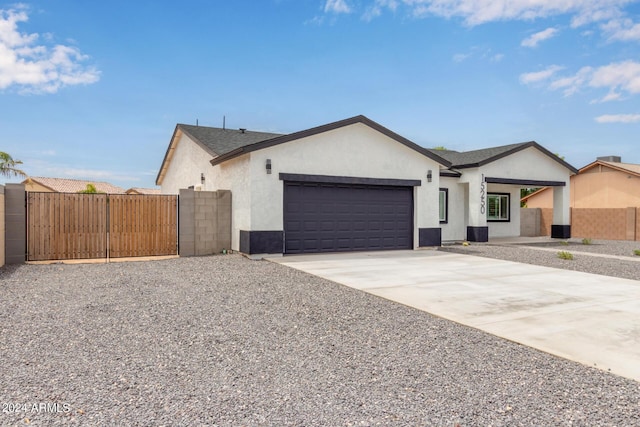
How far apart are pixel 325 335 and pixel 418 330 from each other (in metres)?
1.25

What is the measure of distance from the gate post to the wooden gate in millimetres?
172

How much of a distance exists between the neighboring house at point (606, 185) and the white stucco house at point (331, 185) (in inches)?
473

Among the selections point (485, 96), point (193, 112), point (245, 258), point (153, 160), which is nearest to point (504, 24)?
point (485, 96)

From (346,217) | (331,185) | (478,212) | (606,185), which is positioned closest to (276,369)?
(331,185)

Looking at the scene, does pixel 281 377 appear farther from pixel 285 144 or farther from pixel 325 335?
pixel 285 144

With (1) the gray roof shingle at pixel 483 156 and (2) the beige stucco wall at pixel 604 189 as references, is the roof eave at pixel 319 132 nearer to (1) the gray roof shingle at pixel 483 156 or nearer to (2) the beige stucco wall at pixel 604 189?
(1) the gray roof shingle at pixel 483 156

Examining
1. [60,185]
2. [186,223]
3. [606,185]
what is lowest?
[186,223]

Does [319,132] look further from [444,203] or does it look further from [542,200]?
[542,200]

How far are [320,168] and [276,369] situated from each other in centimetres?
1001

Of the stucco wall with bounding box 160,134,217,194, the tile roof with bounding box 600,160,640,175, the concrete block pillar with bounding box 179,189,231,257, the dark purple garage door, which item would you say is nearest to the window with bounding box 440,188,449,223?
the dark purple garage door

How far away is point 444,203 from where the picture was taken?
1938cm

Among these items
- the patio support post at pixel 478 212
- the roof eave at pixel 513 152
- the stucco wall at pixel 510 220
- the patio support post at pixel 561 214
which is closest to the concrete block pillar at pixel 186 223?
the patio support post at pixel 478 212

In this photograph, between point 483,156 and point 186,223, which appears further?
point 483,156

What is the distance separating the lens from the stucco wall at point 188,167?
1694cm
